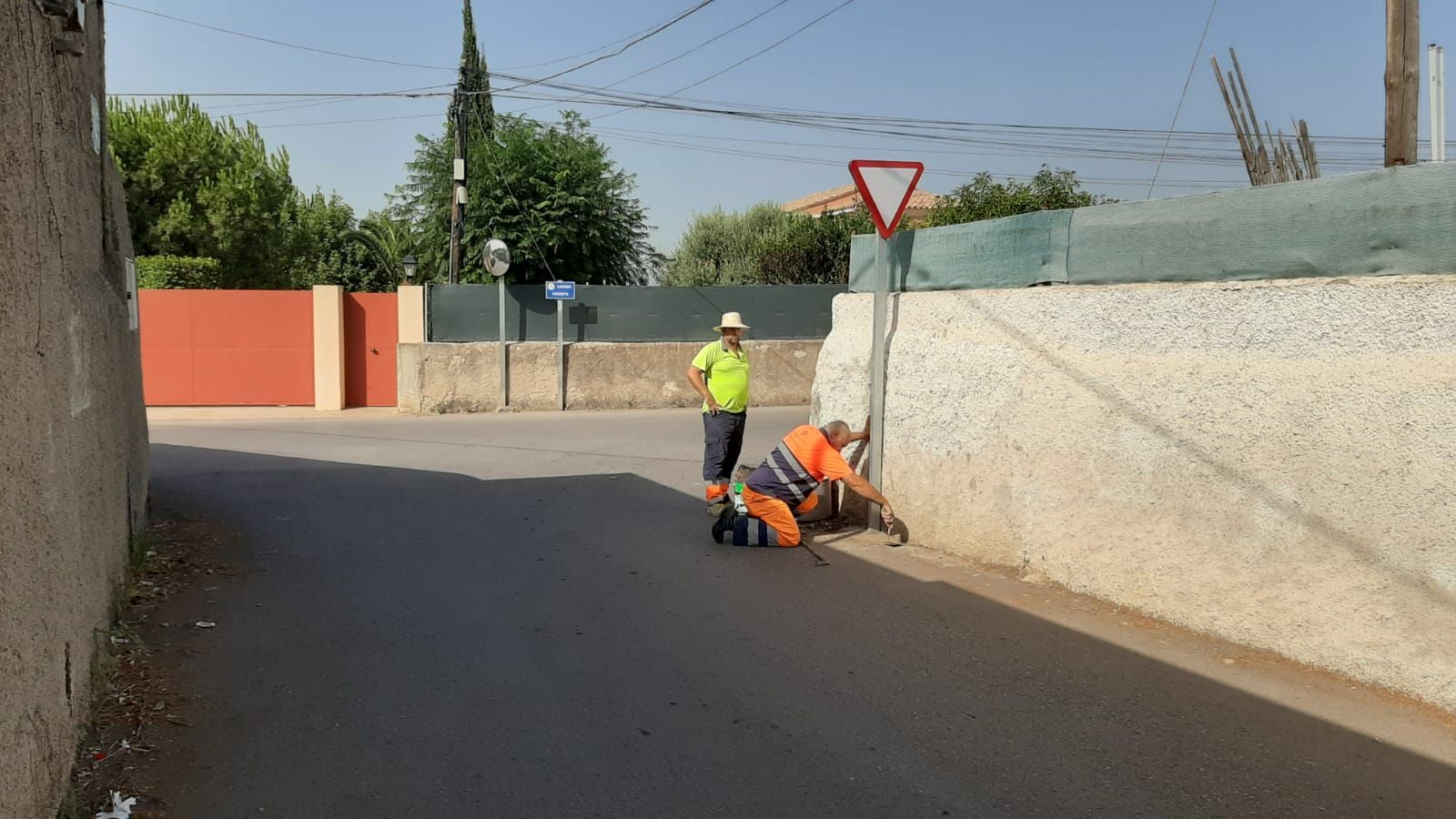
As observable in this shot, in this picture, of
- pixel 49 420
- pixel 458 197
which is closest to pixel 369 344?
pixel 458 197

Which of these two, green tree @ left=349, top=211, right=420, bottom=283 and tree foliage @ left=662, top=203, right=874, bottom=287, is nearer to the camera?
tree foliage @ left=662, top=203, right=874, bottom=287

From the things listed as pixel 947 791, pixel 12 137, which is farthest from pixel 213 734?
pixel 947 791

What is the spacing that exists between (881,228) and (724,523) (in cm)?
243

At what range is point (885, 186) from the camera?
756 cm

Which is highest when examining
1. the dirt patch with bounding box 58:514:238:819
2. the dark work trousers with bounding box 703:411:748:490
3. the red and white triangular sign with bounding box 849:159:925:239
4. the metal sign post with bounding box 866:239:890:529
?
the red and white triangular sign with bounding box 849:159:925:239

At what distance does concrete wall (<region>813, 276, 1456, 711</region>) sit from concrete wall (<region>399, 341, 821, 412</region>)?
11.5 metres

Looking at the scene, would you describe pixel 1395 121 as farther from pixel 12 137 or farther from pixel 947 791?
pixel 12 137

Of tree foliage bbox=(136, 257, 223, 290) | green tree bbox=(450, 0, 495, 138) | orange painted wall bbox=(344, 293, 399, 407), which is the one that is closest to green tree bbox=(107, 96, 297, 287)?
tree foliage bbox=(136, 257, 223, 290)

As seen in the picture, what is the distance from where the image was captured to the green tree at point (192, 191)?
87.5ft

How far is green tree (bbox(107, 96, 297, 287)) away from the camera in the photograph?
26672mm

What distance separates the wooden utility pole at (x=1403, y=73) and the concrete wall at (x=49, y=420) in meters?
5.89

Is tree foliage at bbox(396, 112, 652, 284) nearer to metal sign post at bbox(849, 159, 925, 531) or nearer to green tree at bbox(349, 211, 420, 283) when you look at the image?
metal sign post at bbox(849, 159, 925, 531)

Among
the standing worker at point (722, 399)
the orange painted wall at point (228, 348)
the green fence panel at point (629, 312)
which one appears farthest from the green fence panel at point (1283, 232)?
the orange painted wall at point (228, 348)

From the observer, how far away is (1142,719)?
171 inches
